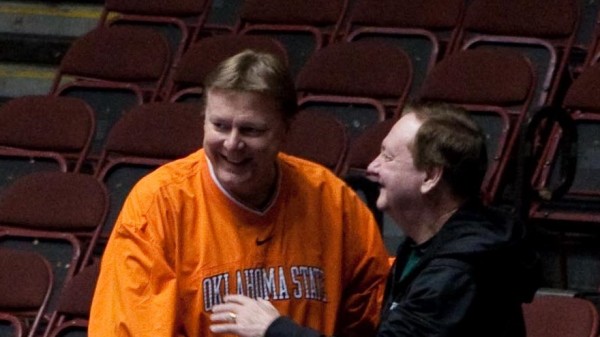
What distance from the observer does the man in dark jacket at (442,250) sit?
223 centimetres

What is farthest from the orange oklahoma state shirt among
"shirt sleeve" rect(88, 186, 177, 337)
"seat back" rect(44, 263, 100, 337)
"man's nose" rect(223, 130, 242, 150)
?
"seat back" rect(44, 263, 100, 337)

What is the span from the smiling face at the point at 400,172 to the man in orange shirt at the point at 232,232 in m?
0.20

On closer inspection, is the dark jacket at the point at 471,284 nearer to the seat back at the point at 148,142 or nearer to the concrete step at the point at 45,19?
the seat back at the point at 148,142

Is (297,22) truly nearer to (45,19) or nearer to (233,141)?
(45,19)

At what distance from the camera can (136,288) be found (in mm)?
2393

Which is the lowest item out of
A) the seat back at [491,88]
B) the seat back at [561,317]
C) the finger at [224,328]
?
the seat back at [561,317]

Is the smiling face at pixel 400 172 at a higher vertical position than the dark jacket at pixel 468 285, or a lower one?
higher

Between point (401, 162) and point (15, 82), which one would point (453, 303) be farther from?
point (15, 82)

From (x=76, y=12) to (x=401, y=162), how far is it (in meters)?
4.14

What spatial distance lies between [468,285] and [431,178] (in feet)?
0.71

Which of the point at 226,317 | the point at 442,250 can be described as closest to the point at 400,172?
the point at 442,250

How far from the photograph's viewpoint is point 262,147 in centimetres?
246

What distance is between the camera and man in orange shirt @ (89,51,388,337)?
240cm

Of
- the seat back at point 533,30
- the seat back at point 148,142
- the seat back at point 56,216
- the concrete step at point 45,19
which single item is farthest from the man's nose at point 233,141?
the concrete step at point 45,19
